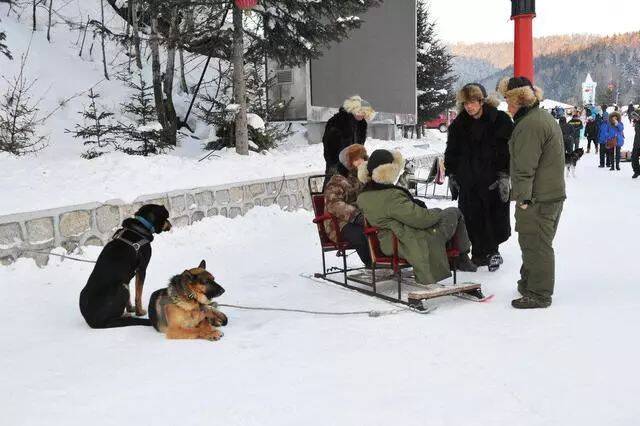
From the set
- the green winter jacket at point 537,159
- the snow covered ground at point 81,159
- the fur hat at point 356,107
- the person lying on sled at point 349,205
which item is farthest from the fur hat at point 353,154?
the snow covered ground at point 81,159

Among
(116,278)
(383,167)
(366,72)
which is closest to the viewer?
(116,278)

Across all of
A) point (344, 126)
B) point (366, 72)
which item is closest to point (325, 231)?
point (344, 126)

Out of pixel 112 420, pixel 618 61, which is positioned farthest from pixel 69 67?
pixel 618 61

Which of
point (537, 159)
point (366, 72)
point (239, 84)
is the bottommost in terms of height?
point (537, 159)

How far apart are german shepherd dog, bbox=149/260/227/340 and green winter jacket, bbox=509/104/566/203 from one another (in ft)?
7.92

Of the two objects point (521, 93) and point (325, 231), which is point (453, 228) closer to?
point (521, 93)

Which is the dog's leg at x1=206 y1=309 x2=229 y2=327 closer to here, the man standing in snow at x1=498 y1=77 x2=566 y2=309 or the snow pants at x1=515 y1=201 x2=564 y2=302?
the man standing in snow at x1=498 y1=77 x2=566 y2=309

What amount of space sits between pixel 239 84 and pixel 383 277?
18.0ft

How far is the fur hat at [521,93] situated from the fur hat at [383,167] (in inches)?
40.0

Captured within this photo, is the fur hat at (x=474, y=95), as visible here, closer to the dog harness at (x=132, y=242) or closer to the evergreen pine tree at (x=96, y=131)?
the dog harness at (x=132, y=242)

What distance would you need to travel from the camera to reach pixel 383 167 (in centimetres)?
449

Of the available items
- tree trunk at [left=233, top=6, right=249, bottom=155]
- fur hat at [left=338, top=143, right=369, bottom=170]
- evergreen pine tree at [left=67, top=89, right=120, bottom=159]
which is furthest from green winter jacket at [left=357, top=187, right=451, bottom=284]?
evergreen pine tree at [left=67, top=89, right=120, bottom=159]

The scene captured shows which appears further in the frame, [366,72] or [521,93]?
[366,72]

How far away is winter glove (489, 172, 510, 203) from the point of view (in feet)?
17.9
